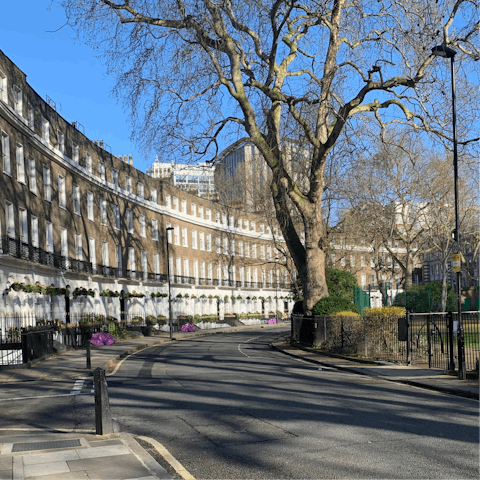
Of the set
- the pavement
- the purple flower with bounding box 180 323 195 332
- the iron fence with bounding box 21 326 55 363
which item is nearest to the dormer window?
the iron fence with bounding box 21 326 55 363

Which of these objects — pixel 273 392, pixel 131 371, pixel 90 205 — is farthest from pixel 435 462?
pixel 90 205

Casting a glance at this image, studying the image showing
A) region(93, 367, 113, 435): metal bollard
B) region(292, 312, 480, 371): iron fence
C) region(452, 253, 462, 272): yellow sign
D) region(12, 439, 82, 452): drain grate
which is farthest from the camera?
region(292, 312, 480, 371): iron fence

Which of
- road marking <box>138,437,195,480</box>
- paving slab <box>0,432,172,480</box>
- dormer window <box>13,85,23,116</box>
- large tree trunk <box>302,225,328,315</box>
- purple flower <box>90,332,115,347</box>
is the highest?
dormer window <box>13,85,23,116</box>

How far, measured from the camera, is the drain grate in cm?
784

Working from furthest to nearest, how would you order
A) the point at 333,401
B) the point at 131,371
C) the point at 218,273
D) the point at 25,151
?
the point at 218,273
the point at 25,151
the point at 131,371
the point at 333,401

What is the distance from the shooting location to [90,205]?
1861 inches

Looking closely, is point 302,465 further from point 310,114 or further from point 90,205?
point 90,205

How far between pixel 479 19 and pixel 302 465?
50.0ft

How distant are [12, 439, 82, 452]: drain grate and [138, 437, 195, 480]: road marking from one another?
0.96 m

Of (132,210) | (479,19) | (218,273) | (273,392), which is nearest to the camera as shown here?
(273,392)

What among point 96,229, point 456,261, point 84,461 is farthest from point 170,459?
point 96,229

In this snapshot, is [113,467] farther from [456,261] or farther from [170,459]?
[456,261]

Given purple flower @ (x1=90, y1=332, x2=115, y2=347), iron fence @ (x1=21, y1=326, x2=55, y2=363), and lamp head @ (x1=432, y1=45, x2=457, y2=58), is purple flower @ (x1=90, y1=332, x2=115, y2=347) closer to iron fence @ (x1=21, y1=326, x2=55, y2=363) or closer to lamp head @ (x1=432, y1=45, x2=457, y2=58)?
iron fence @ (x1=21, y1=326, x2=55, y2=363)

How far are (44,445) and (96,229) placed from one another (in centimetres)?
4100
